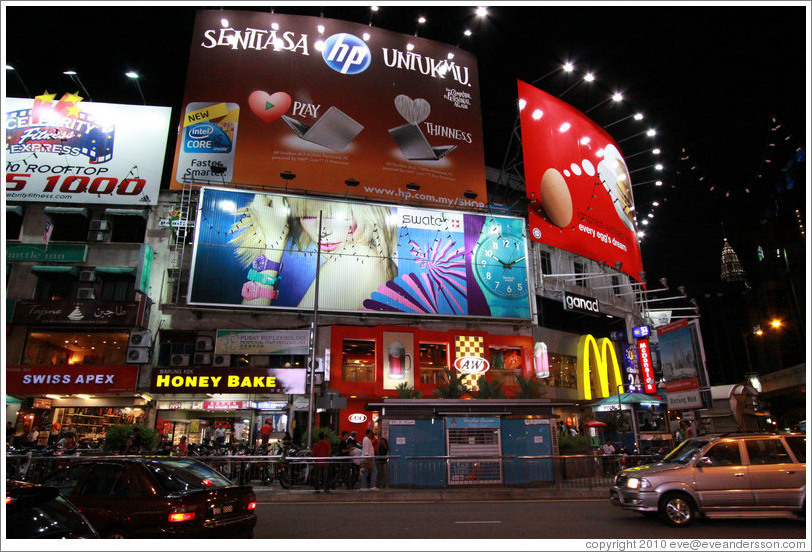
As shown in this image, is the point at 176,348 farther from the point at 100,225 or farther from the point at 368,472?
the point at 368,472

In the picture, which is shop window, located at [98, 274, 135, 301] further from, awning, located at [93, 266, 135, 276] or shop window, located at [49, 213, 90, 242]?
shop window, located at [49, 213, 90, 242]

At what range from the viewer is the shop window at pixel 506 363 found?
3017 centimetres

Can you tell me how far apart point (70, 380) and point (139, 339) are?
3.57 m

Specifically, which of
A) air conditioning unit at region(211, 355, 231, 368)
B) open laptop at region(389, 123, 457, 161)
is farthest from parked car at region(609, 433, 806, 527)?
open laptop at region(389, 123, 457, 161)

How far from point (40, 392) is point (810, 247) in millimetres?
29880

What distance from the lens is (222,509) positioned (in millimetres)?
7629

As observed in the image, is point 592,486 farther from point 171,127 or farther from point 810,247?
Result: point 171,127

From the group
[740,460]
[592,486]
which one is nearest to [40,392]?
[592,486]

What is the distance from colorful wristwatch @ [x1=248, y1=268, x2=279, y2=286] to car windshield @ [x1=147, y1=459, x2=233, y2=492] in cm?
1949

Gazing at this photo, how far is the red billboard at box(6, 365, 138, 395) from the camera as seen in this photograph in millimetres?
24734

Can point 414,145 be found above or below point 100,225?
above

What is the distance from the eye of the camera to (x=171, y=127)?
Answer: 112ft

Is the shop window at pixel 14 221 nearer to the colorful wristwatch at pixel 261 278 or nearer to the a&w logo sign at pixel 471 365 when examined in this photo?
the colorful wristwatch at pixel 261 278

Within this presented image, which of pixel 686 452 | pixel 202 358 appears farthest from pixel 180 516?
pixel 202 358
